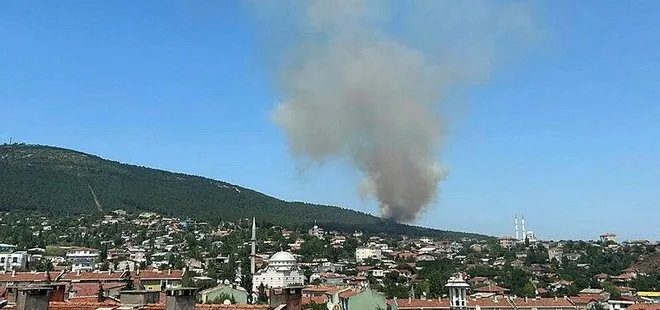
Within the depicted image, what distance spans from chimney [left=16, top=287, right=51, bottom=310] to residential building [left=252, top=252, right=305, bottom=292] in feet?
223

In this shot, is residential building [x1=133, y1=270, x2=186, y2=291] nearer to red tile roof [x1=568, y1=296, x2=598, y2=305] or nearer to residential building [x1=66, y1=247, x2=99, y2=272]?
residential building [x1=66, y1=247, x2=99, y2=272]

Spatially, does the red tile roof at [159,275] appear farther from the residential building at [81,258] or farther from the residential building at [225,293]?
the residential building at [81,258]

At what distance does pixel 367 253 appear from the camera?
13062 centimetres

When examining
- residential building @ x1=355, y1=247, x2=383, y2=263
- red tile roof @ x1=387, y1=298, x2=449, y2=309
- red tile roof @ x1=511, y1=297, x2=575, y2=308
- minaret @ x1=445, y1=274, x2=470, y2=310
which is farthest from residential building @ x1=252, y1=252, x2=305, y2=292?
minaret @ x1=445, y1=274, x2=470, y2=310

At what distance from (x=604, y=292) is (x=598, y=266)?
3765 cm

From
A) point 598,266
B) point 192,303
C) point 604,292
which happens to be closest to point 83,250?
point 604,292

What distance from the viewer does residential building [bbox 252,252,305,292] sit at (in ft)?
258

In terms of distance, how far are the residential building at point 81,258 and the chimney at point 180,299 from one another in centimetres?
8173

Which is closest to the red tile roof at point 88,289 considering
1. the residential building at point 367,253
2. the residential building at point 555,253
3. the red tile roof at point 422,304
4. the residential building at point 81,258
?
the red tile roof at point 422,304

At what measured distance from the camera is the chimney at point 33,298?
9664 mm

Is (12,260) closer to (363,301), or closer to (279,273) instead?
(279,273)

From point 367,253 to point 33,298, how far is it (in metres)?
123

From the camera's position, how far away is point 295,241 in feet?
449

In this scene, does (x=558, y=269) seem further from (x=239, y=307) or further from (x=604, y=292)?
(x=239, y=307)
